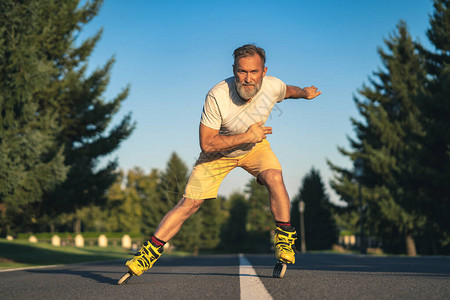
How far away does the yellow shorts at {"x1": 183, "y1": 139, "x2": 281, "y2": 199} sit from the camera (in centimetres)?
452

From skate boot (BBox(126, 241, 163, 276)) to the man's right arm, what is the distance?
1.03m

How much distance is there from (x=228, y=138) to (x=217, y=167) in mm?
568

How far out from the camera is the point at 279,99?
4.73m

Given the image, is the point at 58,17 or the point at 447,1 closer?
the point at 58,17

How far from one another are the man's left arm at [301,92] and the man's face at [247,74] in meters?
0.68

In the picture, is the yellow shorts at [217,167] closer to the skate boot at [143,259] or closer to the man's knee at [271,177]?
the man's knee at [271,177]

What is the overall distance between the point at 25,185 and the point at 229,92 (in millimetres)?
11403

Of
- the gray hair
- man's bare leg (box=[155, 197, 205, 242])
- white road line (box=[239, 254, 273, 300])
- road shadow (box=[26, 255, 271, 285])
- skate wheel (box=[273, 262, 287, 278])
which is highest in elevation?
the gray hair

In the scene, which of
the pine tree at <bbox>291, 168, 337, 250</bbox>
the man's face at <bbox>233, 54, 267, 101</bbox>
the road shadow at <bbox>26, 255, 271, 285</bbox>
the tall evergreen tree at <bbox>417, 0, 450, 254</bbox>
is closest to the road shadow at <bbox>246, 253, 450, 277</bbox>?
the road shadow at <bbox>26, 255, 271, 285</bbox>

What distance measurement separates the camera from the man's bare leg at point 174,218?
14.3ft

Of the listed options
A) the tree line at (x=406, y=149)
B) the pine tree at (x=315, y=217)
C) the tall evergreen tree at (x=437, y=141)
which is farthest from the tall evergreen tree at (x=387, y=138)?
the pine tree at (x=315, y=217)

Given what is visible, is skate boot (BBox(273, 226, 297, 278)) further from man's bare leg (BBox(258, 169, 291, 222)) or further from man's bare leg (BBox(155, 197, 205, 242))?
man's bare leg (BBox(155, 197, 205, 242))

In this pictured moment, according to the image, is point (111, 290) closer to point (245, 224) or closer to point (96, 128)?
point (96, 128)

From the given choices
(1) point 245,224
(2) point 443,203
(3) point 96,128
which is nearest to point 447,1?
(2) point 443,203
